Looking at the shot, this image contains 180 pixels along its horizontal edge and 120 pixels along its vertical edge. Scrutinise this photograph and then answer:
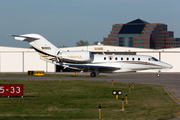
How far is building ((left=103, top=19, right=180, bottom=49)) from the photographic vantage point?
182 m

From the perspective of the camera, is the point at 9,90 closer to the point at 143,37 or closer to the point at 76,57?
the point at 76,57

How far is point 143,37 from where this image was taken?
182 metres

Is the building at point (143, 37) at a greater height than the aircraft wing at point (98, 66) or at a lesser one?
greater

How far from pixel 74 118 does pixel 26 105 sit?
4.85m

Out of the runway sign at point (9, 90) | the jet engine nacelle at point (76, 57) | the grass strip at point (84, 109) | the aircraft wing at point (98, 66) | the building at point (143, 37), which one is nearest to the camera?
the grass strip at point (84, 109)

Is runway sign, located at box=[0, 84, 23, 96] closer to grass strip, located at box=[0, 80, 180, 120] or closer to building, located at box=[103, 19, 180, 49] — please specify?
grass strip, located at box=[0, 80, 180, 120]

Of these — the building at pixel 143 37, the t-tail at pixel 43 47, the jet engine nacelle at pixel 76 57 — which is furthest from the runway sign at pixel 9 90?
the building at pixel 143 37

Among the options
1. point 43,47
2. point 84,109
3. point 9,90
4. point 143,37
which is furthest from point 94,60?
point 143,37

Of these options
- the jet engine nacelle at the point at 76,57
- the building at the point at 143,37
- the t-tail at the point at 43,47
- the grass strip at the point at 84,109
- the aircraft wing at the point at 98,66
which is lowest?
the grass strip at the point at 84,109

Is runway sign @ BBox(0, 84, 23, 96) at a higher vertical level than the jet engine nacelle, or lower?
lower

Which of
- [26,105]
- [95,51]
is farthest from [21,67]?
[26,105]

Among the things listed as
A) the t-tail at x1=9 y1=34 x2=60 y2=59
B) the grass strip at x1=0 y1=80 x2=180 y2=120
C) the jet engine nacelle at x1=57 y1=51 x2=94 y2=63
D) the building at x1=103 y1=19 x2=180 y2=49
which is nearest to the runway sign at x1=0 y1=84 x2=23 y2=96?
the grass strip at x1=0 y1=80 x2=180 y2=120

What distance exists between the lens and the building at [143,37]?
7174 inches

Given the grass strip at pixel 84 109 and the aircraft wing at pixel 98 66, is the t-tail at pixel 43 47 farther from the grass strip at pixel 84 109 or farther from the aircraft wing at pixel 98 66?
the grass strip at pixel 84 109
